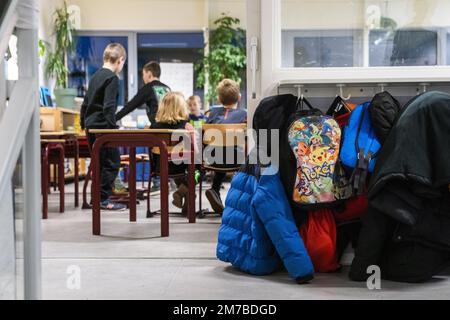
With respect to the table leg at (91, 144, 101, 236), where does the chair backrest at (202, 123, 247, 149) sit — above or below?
above

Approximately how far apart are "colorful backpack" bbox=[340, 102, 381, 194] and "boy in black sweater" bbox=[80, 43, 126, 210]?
2519mm

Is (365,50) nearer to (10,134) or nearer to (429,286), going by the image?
(429,286)

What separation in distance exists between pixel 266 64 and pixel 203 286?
1148 mm

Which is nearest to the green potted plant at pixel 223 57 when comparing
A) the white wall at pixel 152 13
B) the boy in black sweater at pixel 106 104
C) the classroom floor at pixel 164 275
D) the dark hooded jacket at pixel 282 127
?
the white wall at pixel 152 13

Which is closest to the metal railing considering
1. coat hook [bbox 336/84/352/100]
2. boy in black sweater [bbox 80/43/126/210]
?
coat hook [bbox 336/84/352/100]

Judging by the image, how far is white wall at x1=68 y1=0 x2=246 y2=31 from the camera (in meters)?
8.87

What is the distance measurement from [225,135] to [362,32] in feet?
4.64

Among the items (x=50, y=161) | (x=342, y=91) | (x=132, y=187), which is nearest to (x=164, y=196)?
(x=132, y=187)

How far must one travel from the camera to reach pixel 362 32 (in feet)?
10.0

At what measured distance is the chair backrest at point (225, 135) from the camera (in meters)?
4.17

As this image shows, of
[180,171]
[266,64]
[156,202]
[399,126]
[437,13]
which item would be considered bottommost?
[156,202]

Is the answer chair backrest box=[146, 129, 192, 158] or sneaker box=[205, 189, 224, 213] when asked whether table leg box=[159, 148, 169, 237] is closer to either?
chair backrest box=[146, 129, 192, 158]
